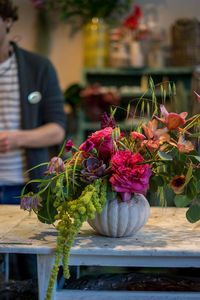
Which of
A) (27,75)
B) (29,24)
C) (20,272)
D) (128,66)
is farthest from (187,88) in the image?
(20,272)

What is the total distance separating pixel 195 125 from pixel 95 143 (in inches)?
9.0

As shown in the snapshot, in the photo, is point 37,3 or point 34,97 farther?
point 37,3

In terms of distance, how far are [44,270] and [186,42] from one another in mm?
2497

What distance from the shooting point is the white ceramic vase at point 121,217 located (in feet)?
3.09

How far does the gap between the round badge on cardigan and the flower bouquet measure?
0.81 m

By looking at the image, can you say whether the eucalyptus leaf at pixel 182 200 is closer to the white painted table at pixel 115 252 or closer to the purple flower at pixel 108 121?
the white painted table at pixel 115 252

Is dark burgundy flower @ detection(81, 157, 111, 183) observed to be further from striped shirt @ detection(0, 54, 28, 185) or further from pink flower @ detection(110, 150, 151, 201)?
striped shirt @ detection(0, 54, 28, 185)

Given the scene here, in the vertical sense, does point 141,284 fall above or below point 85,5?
below

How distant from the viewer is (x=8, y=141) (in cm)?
161

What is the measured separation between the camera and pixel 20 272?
4.46 ft

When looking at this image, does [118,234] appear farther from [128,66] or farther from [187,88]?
[187,88]

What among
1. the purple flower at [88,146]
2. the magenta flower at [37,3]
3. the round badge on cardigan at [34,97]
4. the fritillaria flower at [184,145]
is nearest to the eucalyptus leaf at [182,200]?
the fritillaria flower at [184,145]

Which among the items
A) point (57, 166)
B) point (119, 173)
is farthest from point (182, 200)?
point (57, 166)

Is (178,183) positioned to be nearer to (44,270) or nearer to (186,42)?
(44,270)
